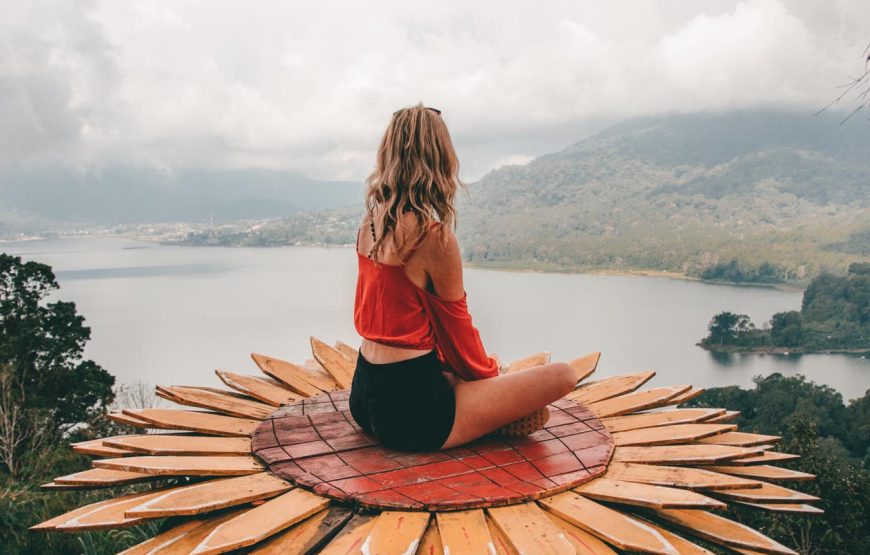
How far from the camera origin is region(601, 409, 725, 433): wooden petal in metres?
2.96

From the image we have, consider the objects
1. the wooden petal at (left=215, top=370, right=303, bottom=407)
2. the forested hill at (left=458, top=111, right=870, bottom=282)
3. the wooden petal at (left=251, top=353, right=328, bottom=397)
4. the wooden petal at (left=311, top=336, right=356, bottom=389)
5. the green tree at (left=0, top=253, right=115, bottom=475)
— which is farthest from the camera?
the forested hill at (left=458, top=111, right=870, bottom=282)

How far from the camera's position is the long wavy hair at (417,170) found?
7.88ft

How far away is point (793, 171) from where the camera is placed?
108 meters

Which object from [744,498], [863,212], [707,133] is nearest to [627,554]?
[744,498]

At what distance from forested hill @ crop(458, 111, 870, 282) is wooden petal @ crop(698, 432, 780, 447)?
63.6 m

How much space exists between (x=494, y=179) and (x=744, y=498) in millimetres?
118148

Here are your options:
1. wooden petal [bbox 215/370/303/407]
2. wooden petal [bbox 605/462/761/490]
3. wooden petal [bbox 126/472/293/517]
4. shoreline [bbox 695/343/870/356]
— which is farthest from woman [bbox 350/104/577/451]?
shoreline [bbox 695/343/870/356]

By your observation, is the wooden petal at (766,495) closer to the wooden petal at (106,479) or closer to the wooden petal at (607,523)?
the wooden petal at (607,523)

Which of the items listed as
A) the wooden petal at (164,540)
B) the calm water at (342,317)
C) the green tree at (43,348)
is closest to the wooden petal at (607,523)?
the wooden petal at (164,540)

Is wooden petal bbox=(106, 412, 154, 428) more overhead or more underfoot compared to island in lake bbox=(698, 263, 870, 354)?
more overhead

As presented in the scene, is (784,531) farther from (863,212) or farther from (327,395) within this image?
(863,212)

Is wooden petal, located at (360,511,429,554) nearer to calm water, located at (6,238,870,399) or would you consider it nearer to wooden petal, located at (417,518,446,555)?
wooden petal, located at (417,518,446,555)

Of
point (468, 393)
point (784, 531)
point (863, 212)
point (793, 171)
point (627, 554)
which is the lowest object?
point (784, 531)

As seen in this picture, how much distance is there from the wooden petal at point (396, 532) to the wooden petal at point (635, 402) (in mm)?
1507
